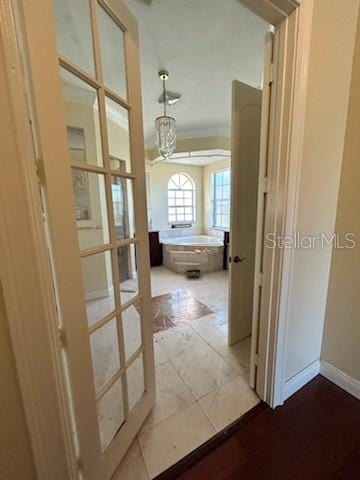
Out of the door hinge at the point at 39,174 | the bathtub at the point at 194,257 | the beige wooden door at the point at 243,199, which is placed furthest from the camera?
the bathtub at the point at 194,257

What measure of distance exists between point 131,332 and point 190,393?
716 mm

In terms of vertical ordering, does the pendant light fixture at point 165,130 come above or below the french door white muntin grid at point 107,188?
above

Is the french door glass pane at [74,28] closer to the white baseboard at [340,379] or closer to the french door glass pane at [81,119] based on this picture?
the french door glass pane at [81,119]

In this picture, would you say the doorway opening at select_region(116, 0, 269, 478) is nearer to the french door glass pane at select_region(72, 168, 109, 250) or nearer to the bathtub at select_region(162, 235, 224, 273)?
the bathtub at select_region(162, 235, 224, 273)

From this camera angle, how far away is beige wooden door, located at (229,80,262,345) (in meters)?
1.68

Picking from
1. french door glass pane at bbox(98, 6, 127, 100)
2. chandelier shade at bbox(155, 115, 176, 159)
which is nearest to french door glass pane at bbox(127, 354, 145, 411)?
french door glass pane at bbox(98, 6, 127, 100)

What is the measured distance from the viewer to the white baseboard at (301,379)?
4.81ft

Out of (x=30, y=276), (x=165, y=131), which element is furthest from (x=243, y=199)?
(x=30, y=276)

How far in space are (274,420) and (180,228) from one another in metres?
4.44

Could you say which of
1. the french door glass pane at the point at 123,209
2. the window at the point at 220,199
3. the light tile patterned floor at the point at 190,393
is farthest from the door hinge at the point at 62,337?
the window at the point at 220,199

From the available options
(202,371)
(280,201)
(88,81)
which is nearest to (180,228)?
(202,371)

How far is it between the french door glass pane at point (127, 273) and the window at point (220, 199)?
4.19 meters

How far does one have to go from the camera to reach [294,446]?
1192 mm

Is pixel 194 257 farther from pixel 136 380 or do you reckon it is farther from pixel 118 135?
pixel 118 135
